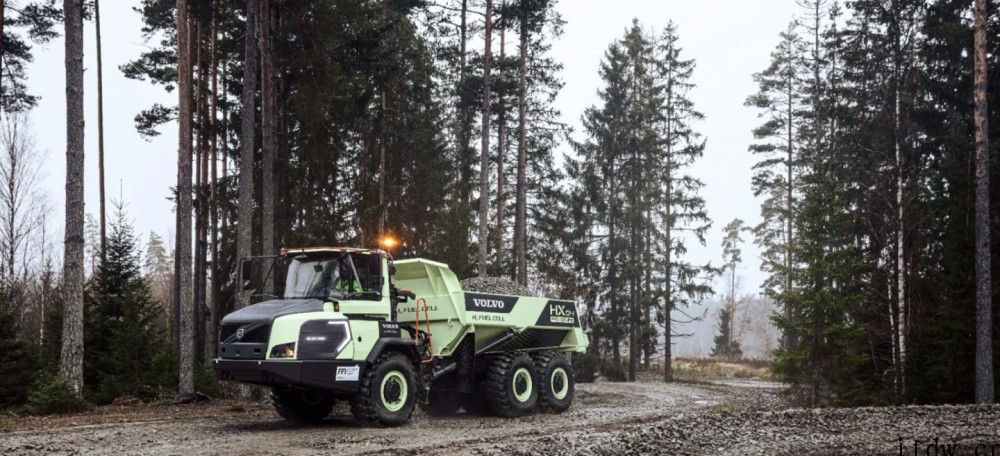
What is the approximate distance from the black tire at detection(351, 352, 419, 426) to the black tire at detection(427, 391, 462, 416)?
99.2 inches

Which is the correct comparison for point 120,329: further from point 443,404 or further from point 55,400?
point 443,404

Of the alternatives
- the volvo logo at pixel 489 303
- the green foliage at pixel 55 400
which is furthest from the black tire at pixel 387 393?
the green foliage at pixel 55 400

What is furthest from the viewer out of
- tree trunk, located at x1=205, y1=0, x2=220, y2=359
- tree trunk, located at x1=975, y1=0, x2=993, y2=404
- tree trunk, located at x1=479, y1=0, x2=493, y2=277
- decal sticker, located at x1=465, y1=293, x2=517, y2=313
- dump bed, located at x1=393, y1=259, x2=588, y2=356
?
tree trunk, located at x1=479, y1=0, x2=493, y2=277

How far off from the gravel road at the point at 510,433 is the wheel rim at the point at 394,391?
1.25ft

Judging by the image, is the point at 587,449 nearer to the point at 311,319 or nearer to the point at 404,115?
the point at 311,319

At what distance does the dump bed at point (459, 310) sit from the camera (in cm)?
1373

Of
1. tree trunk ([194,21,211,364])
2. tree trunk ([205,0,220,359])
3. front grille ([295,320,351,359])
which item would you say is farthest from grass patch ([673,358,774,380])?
front grille ([295,320,351,359])

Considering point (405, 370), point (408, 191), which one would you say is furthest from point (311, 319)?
point (408, 191)

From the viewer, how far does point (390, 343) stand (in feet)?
39.9

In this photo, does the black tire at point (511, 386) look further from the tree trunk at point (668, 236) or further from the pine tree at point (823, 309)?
the tree trunk at point (668, 236)

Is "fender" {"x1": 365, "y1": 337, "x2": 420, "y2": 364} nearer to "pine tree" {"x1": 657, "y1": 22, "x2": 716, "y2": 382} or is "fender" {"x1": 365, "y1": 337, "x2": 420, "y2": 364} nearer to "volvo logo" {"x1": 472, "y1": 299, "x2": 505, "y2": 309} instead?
"volvo logo" {"x1": 472, "y1": 299, "x2": 505, "y2": 309}

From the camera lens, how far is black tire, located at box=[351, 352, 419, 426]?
11.7m

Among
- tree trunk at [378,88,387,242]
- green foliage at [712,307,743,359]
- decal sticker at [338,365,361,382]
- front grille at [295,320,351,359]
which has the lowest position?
green foliage at [712,307,743,359]

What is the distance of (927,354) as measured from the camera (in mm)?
18281
